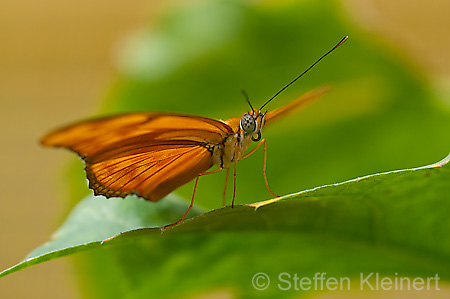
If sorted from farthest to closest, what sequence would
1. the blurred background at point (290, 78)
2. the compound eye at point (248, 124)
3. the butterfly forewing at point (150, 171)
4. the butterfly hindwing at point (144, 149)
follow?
the blurred background at point (290, 78)
the compound eye at point (248, 124)
the butterfly forewing at point (150, 171)
the butterfly hindwing at point (144, 149)

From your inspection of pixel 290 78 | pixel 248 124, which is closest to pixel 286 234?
pixel 248 124

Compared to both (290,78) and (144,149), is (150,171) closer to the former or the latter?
(144,149)

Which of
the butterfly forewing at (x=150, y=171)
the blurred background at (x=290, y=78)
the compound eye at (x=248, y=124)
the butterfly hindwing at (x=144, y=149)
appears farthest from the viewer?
the blurred background at (x=290, y=78)

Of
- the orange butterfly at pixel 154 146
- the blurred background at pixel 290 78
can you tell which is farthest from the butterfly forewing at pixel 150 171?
the blurred background at pixel 290 78

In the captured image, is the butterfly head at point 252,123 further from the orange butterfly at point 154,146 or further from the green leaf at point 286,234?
the green leaf at point 286,234

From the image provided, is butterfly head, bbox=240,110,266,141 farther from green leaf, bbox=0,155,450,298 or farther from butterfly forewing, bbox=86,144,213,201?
green leaf, bbox=0,155,450,298

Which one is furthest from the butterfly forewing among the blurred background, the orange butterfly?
the blurred background
